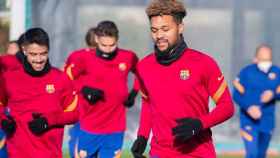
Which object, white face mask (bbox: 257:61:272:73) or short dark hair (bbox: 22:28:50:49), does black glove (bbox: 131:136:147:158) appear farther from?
white face mask (bbox: 257:61:272:73)

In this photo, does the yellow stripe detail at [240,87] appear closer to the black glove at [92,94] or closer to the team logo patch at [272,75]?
the team logo patch at [272,75]

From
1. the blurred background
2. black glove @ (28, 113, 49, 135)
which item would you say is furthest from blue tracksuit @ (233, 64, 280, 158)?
black glove @ (28, 113, 49, 135)

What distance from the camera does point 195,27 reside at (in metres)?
14.6

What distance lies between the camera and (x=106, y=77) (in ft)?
33.0

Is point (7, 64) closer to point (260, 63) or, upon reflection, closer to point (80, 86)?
point (80, 86)

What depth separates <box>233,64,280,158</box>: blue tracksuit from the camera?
11.8 m

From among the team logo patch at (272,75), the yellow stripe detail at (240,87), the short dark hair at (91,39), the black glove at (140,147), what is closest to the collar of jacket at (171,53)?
the black glove at (140,147)

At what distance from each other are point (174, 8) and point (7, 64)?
217cm

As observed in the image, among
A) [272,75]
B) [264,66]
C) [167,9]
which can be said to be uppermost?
[167,9]

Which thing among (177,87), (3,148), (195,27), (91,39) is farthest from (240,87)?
(177,87)

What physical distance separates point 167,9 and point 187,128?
0.80 meters

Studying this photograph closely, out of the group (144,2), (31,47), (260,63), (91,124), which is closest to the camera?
(31,47)

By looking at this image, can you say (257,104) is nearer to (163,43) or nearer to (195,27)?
(195,27)

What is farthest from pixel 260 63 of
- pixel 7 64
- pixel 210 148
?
pixel 210 148
